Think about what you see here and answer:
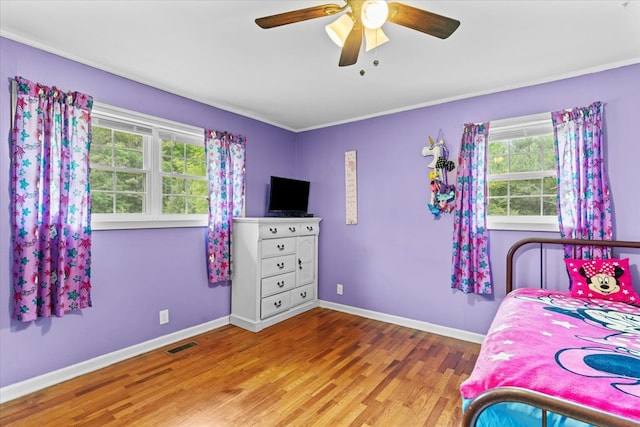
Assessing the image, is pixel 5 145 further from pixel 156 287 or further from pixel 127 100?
pixel 156 287

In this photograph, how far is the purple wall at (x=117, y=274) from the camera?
6.96 ft

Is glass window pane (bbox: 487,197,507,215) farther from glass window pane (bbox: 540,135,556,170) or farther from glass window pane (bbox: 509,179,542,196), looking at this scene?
glass window pane (bbox: 540,135,556,170)

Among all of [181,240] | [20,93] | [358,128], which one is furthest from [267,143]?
[20,93]

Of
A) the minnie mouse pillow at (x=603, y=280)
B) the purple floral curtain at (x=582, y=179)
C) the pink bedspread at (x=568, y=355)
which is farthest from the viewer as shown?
the purple floral curtain at (x=582, y=179)

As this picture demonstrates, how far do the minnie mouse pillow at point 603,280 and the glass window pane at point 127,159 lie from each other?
3.69m

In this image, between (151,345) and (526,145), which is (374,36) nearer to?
(526,145)

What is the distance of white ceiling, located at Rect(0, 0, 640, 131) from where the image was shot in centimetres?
184

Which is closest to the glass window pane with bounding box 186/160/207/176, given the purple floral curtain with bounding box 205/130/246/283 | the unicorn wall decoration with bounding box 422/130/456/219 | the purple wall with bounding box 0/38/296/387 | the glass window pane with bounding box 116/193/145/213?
the purple floral curtain with bounding box 205/130/246/283

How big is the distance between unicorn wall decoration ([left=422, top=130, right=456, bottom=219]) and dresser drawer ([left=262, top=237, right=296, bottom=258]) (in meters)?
1.60

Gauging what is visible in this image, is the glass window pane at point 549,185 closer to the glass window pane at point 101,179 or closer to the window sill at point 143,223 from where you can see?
the window sill at point 143,223

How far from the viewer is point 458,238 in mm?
3102

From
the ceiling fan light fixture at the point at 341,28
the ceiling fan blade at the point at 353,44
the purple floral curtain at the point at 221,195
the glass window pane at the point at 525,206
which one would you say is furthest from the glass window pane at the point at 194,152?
the glass window pane at the point at 525,206

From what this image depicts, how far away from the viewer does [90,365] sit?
8.10 ft

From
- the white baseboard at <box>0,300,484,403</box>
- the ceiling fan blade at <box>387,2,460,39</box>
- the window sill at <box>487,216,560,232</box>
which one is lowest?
the white baseboard at <box>0,300,484,403</box>
